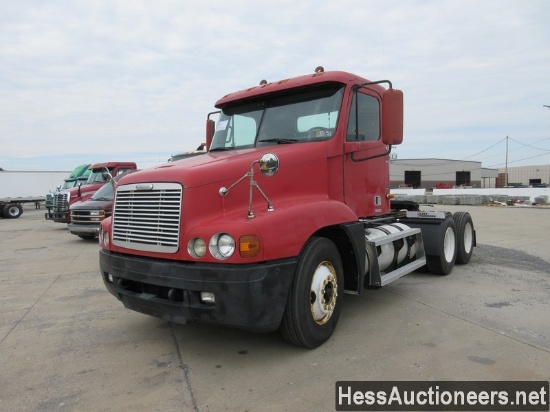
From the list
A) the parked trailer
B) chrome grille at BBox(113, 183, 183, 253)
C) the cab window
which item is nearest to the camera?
chrome grille at BBox(113, 183, 183, 253)

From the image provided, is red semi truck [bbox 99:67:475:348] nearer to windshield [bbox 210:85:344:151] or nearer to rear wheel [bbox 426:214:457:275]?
windshield [bbox 210:85:344:151]

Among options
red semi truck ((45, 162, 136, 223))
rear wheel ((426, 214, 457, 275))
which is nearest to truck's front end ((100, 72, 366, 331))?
rear wheel ((426, 214, 457, 275))

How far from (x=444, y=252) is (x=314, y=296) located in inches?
146

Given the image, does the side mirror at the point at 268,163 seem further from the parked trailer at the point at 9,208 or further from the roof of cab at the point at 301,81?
the parked trailer at the point at 9,208

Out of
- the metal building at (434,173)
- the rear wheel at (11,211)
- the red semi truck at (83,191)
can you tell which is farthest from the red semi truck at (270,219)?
the metal building at (434,173)

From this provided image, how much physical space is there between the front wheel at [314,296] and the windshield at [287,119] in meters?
1.32

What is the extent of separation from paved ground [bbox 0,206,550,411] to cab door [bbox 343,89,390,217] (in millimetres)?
1289

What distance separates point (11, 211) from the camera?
2733 cm

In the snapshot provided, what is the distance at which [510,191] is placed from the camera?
1414 inches

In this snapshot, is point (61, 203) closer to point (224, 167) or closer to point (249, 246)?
point (224, 167)

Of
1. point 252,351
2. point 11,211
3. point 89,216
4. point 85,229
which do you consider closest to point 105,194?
point 89,216

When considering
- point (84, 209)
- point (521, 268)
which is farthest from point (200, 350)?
point (84, 209)

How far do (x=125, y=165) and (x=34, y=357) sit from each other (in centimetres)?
1361

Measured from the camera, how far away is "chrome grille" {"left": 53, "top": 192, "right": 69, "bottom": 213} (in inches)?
632
